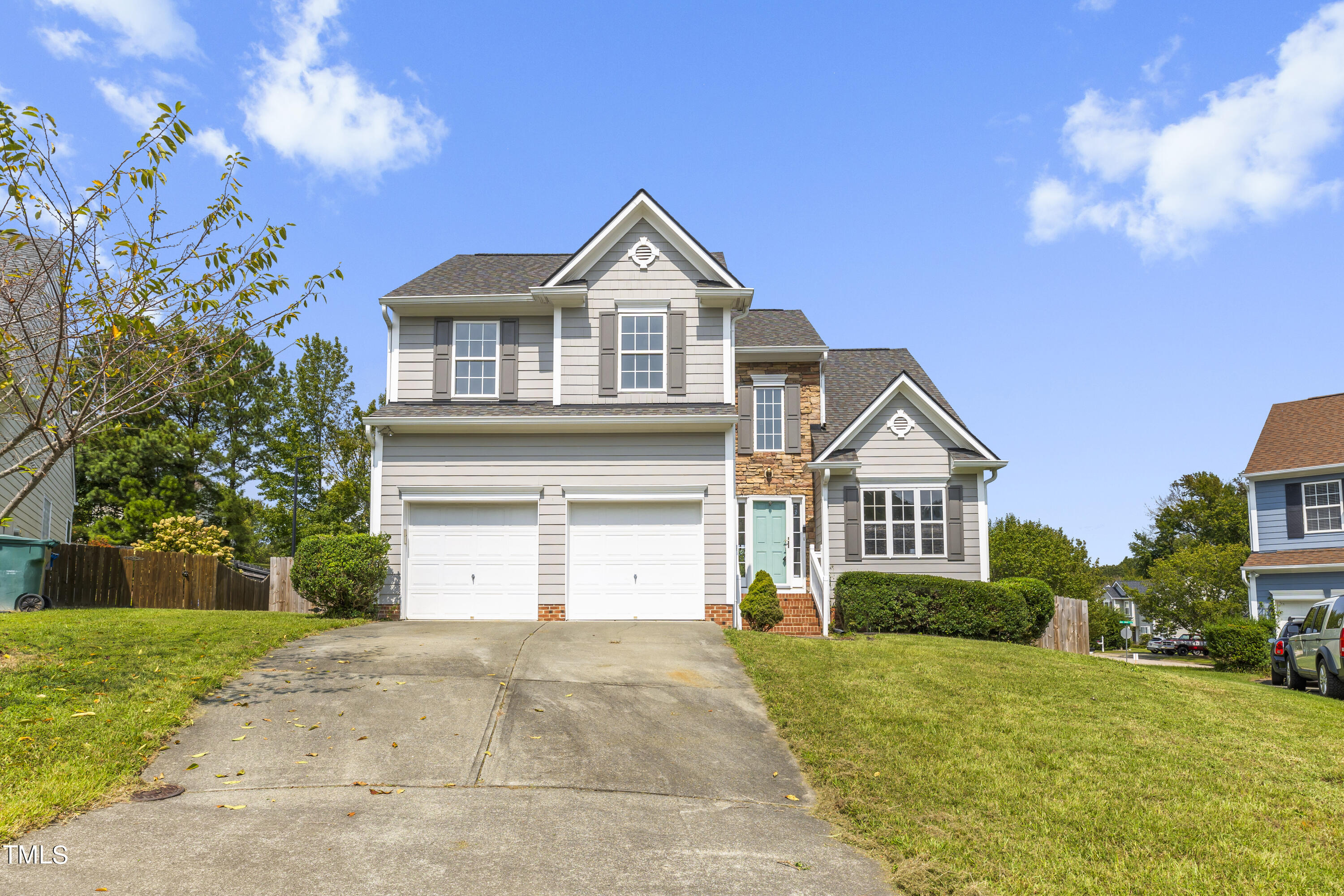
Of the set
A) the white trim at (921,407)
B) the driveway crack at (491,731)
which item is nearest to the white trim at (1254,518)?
the white trim at (921,407)

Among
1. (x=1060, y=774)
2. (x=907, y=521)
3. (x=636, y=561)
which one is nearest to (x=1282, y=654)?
(x=907, y=521)

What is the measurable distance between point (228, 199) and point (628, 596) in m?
9.81

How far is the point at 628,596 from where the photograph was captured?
16453 mm

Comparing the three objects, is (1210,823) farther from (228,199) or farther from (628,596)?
(628,596)

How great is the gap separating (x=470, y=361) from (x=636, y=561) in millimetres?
5080

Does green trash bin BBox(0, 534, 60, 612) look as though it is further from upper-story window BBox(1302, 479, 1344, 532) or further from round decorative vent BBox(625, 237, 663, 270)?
upper-story window BBox(1302, 479, 1344, 532)

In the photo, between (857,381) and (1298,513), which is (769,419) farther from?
(1298,513)

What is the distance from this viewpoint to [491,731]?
26.4 ft

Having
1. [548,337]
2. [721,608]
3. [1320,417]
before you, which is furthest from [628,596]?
[1320,417]

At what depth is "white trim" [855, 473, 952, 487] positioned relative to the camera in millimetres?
19672

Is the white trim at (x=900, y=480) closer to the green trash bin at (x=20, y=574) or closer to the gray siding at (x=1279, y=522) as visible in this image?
the gray siding at (x=1279, y=522)

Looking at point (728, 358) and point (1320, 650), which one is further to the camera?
point (728, 358)

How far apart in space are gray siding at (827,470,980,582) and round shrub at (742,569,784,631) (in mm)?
3419

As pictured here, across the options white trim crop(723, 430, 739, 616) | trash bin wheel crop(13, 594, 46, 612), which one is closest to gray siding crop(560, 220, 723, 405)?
white trim crop(723, 430, 739, 616)
